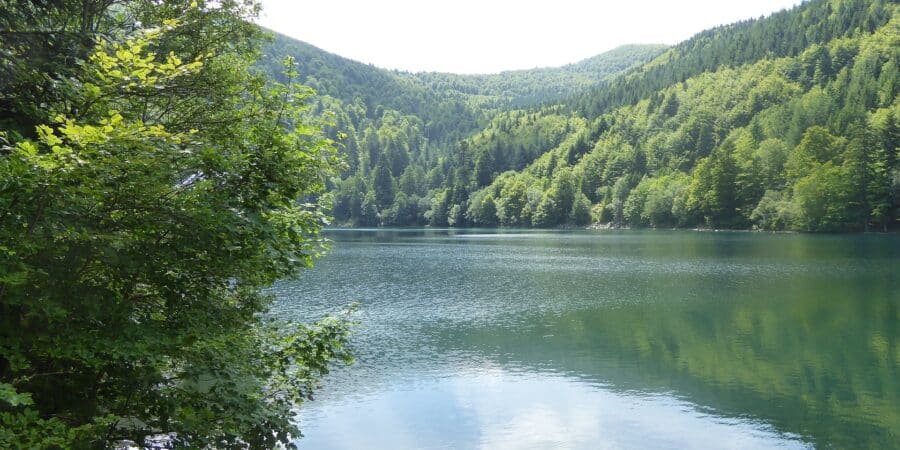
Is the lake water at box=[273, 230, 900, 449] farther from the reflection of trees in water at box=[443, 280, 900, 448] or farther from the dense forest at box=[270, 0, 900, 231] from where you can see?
the dense forest at box=[270, 0, 900, 231]

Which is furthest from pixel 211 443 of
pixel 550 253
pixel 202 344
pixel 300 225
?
pixel 550 253

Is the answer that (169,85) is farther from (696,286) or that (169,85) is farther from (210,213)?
(696,286)

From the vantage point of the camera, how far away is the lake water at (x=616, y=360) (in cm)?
1708

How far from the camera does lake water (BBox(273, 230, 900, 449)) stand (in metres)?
17.1

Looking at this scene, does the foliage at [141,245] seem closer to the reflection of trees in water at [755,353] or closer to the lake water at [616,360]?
the lake water at [616,360]

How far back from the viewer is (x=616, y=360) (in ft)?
80.3

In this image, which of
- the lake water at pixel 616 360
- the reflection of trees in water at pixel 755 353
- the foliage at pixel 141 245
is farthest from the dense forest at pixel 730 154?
the foliage at pixel 141 245

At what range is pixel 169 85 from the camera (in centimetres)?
811

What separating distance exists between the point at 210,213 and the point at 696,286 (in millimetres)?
39897

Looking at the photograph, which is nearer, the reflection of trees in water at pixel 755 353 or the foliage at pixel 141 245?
the foliage at pixel 141 245

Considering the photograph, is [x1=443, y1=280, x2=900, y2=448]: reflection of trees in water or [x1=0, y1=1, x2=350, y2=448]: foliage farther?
[x1=443, y1=280, x2=900, y2=448]: reflection of trees in water

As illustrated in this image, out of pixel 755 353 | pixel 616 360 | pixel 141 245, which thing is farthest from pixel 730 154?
pixel 141 245

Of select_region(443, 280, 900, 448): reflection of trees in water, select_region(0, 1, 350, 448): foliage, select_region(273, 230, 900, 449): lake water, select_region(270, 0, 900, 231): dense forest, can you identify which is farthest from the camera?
select_region(270, 0, 900, 231): dense forest

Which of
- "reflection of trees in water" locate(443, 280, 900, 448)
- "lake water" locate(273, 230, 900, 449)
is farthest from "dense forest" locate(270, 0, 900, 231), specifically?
"reflection of trees in water" locate(443, 280, 900, 448)
